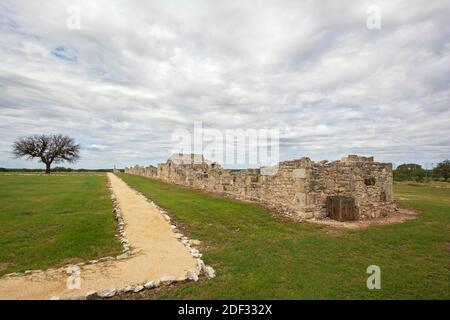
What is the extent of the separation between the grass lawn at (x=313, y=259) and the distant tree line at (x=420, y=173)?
39.6 meters

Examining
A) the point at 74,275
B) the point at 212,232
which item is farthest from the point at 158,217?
the point at 74,275

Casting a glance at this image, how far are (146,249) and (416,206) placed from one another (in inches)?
624

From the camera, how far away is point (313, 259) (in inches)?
251

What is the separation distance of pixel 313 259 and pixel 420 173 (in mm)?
47464

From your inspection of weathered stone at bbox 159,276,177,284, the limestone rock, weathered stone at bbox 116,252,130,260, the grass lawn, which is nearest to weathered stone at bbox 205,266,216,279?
the grass lawn

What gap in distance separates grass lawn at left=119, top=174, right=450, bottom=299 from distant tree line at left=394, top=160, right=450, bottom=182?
3958 centimetres

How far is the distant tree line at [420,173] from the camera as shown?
42938 mm

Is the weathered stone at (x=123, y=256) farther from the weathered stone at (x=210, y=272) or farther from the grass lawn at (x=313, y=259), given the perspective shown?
the weathered stone at (x=210, y=272)

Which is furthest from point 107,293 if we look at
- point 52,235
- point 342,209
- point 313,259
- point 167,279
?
point 342,209

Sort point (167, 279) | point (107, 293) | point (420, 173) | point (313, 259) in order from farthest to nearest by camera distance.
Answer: point (420, 173) → point (313, 259) → point (167, 279) → point (107, 293)

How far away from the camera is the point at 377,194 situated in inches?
508

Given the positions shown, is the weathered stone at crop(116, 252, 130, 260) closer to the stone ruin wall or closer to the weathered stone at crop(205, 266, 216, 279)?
the weathered stone at crop(205, 266, 216, 279)

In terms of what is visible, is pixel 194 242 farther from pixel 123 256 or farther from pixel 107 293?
pixel 107 293
